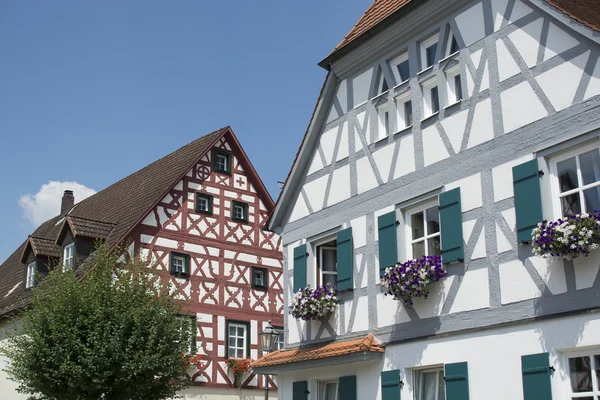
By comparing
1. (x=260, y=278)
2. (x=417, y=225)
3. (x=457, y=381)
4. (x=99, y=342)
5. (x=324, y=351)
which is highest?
(x=260, y=278)

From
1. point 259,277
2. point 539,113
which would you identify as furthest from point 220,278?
point 539,113

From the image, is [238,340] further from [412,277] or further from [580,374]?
[580,374]

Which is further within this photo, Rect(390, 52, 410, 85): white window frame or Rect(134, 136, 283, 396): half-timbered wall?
Rect(134, 136, 283, 396): half-timbered wall

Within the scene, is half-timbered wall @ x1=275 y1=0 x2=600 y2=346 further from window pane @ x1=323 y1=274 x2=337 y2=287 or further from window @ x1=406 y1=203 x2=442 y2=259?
window pane @ x1=323 y1=274 x2=337 y2=287

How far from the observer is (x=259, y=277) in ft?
93.8

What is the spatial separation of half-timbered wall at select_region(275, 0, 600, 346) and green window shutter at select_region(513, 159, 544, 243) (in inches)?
5.5

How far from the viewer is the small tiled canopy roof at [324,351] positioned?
14.4 metres

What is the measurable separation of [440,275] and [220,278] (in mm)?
14791

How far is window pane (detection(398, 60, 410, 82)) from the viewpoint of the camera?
15.6 metres

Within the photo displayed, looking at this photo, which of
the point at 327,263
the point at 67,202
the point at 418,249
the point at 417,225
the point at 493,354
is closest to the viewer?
the point at 493,354

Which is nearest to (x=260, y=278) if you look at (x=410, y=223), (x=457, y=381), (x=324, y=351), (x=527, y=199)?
(x=324, y=351)

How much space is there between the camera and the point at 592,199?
11.5m

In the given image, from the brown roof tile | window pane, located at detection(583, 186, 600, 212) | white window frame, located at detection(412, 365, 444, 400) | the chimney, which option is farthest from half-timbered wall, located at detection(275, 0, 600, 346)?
the chimney

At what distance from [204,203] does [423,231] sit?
14.4 metres
